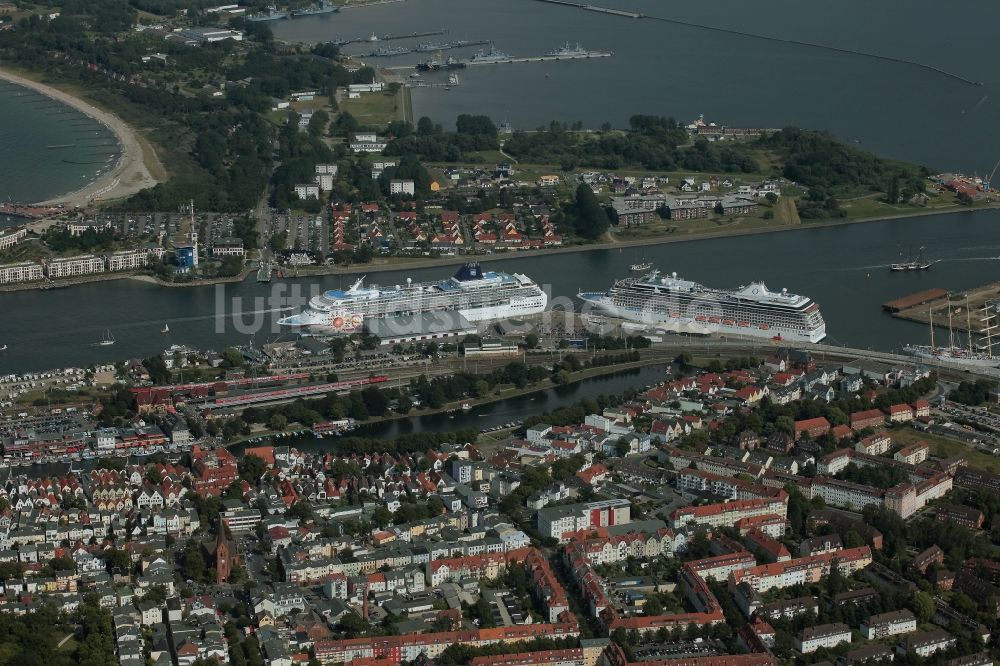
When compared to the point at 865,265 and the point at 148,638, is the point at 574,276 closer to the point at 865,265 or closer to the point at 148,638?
the point at 865,265

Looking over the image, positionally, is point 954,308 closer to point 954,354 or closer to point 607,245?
point 954,354

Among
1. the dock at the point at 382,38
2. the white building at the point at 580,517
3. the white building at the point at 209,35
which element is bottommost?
the white building at the point at 580,517

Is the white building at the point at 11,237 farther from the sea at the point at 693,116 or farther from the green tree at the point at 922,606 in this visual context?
the green tree at the point at 922,606

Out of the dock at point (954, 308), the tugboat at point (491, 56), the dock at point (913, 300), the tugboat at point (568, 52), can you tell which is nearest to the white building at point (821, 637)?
the dock at point (954, 308)

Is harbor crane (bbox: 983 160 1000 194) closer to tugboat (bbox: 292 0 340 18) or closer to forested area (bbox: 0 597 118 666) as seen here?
forested area (bbox: 0 597 118 666)

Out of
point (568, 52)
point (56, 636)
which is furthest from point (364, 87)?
point (56, 636)

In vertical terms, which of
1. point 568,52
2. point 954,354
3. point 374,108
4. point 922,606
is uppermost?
point 568,52

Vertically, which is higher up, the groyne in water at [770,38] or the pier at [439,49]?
the groyne in water at [770,38]
